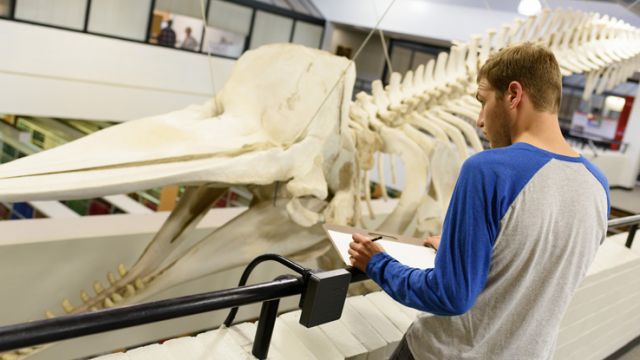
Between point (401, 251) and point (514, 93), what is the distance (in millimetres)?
623

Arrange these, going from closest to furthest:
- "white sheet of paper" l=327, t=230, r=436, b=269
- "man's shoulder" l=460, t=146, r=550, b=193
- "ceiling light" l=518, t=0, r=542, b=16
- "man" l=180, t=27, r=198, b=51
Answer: "man's shoulder" l=460, t=146, r=550, b=193 → "white sheet of paper" l=327, t=230, r=436, b=269 → "ceiling light" l=518, t=0, r=542, b=16 → "man" l=180, t=27, r=198, b=51

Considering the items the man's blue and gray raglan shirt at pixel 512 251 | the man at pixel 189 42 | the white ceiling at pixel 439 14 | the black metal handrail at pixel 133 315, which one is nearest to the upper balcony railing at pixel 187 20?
the man at pixel 189 42

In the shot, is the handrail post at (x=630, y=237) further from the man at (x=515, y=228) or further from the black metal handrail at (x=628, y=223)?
the man at (x=515, y=228)

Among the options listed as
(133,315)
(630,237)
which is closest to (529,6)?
(630,237)

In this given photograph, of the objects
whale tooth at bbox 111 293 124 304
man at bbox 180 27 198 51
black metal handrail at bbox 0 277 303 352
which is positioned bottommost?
whale tooth at bbox 111 293 124 304

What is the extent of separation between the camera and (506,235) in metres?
1.34

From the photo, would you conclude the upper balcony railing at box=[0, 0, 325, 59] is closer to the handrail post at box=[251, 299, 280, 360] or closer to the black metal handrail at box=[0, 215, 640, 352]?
the handrail post at box=[251, 299, 280, 360]

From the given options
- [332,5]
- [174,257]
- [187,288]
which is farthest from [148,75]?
[174,257]

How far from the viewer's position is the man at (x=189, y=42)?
9.61 meters

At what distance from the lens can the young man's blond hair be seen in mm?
1364

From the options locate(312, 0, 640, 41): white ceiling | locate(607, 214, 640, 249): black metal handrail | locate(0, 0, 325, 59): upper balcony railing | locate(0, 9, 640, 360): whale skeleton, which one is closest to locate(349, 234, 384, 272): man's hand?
locate(0, 9, 640, 360): whale skeleton

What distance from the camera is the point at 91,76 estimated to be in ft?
27.5

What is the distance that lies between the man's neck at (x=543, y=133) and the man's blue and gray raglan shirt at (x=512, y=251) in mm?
26

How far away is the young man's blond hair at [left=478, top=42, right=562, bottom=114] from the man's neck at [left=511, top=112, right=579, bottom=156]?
0.07ft
